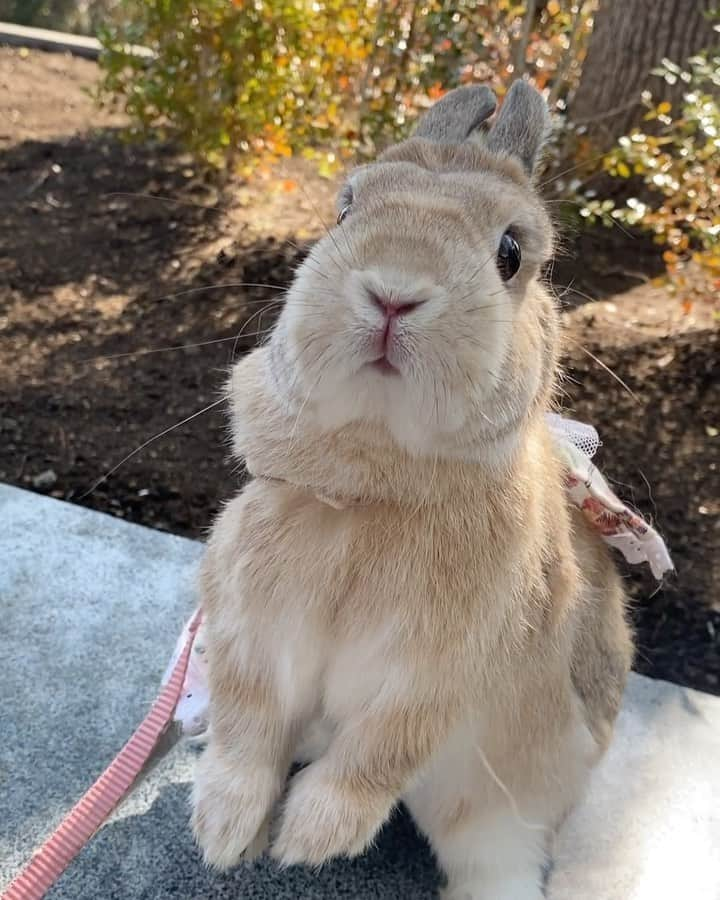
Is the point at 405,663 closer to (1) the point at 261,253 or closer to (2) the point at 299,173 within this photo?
(1) the point at 261,253

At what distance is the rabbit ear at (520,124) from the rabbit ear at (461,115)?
0.03 m

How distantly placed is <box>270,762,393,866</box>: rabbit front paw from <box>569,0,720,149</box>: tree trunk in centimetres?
272

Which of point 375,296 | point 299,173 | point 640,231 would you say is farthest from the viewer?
point 299,173

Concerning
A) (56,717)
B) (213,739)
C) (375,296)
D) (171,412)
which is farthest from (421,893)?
(171,412)

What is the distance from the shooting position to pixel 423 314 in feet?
2.81

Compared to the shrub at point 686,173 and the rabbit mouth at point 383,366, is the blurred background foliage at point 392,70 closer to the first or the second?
the shrub at point 686,173

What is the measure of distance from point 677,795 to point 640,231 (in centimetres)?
236

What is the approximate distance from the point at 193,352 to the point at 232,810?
2040 millimetres

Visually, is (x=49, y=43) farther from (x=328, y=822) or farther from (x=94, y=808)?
(x=328, y=822)

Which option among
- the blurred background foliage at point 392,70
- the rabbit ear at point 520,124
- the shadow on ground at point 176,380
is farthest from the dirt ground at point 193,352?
the rabbit ear at point 520,124

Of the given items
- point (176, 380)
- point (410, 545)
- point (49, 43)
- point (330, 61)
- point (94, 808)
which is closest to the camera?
point (410, 545)

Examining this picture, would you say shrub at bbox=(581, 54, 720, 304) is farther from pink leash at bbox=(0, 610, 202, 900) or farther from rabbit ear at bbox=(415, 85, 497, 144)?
pink leash at bbox=(0, 610, 202, 900)

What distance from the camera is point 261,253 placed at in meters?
3.42

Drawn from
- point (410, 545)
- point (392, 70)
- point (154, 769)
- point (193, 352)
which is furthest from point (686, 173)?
point (154, 769)
